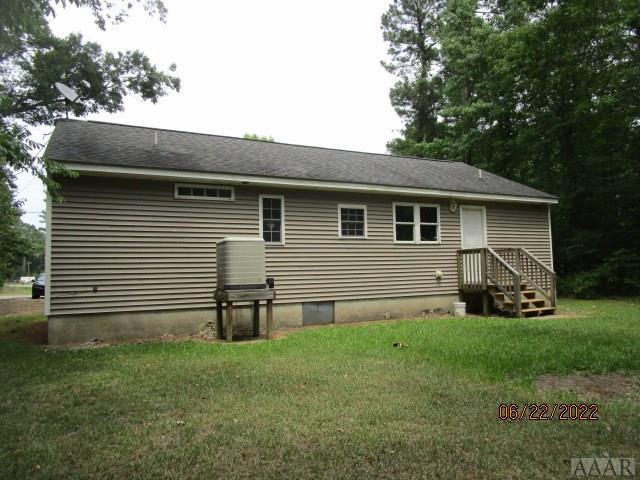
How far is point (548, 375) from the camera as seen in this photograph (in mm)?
4723

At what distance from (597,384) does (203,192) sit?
711 centimetres

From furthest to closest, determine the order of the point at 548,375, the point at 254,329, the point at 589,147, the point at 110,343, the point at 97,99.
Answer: the point at 97,99 → the point at 589,147 → the point at 254,329 → the point at 110,343 → the point at 548,375

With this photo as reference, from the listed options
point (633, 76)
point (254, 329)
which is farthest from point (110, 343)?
point (633, 76)

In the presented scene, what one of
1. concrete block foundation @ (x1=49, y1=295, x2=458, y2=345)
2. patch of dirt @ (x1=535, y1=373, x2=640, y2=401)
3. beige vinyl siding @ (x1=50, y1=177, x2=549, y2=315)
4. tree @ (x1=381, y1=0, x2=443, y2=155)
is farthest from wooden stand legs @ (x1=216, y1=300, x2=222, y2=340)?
tree @ (x1=381, y1=0, x2=443, y2=155)

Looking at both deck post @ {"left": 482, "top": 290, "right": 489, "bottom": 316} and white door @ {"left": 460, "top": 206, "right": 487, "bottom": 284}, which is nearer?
deck post @ {"left": 482, "top": 290, "right": 489, "bottom": 316}

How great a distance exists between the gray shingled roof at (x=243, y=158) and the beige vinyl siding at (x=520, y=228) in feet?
1.78

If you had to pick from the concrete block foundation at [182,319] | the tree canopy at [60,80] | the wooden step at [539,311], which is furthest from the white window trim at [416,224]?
the tree canopy at [60,80]

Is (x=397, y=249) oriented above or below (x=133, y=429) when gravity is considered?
above

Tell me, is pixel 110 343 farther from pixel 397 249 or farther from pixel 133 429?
pixel 397 249

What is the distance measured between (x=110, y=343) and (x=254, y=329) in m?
2.49

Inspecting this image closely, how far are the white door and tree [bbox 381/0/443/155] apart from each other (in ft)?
50.4

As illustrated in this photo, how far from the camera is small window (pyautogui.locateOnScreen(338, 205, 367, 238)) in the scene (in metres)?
9.91

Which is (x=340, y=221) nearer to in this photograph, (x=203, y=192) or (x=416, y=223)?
(x=416, y=223)
